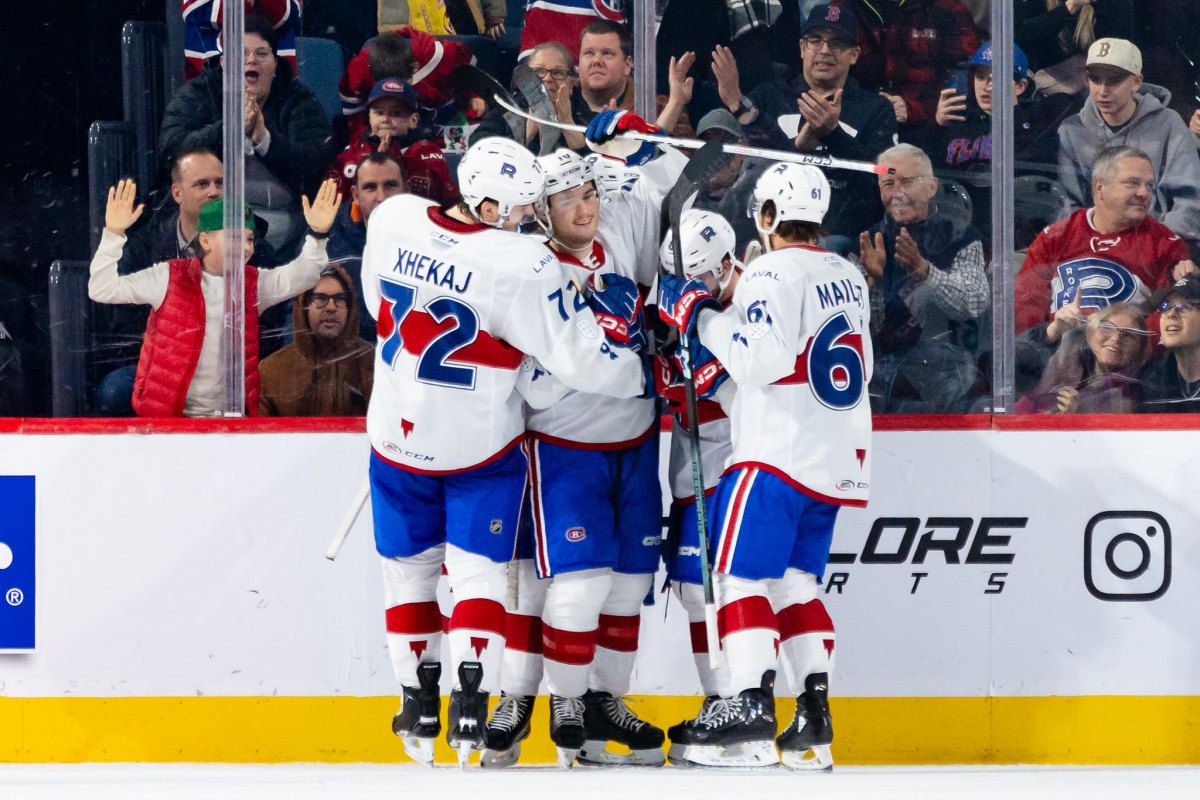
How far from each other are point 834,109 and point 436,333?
1.33 m

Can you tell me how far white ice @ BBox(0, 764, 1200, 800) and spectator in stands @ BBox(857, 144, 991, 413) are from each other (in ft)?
3.22

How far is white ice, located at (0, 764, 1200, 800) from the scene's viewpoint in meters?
2.90

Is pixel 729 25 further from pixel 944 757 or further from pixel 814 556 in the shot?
pixel 944 757

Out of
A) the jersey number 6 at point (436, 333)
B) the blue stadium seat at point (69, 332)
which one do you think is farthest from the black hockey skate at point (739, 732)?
the blue stadium seat at point (69, 332)

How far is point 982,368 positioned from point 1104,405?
1.07ft

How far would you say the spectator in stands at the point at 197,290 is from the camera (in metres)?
3.82

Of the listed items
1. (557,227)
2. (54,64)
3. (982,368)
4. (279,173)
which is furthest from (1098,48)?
(54,64)

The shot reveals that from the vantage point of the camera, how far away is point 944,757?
12.2 ft

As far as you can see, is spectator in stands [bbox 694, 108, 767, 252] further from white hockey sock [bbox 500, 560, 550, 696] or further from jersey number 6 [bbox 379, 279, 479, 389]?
white hockey sock [bbox 500, 560, 550, 696]

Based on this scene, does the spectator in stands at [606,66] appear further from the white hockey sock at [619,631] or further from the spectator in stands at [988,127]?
the white hockey sock at [619,631]

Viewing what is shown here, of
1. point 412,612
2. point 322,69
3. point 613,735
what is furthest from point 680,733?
point 322,69

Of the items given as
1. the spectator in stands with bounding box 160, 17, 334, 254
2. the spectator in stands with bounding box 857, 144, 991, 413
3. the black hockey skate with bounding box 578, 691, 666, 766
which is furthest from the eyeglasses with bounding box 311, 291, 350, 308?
the spectator in stands with bounding box 857, 144, 991, 413

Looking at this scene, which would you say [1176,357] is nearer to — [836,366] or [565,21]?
[836,366]

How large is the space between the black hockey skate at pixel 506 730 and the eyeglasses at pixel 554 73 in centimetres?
160
